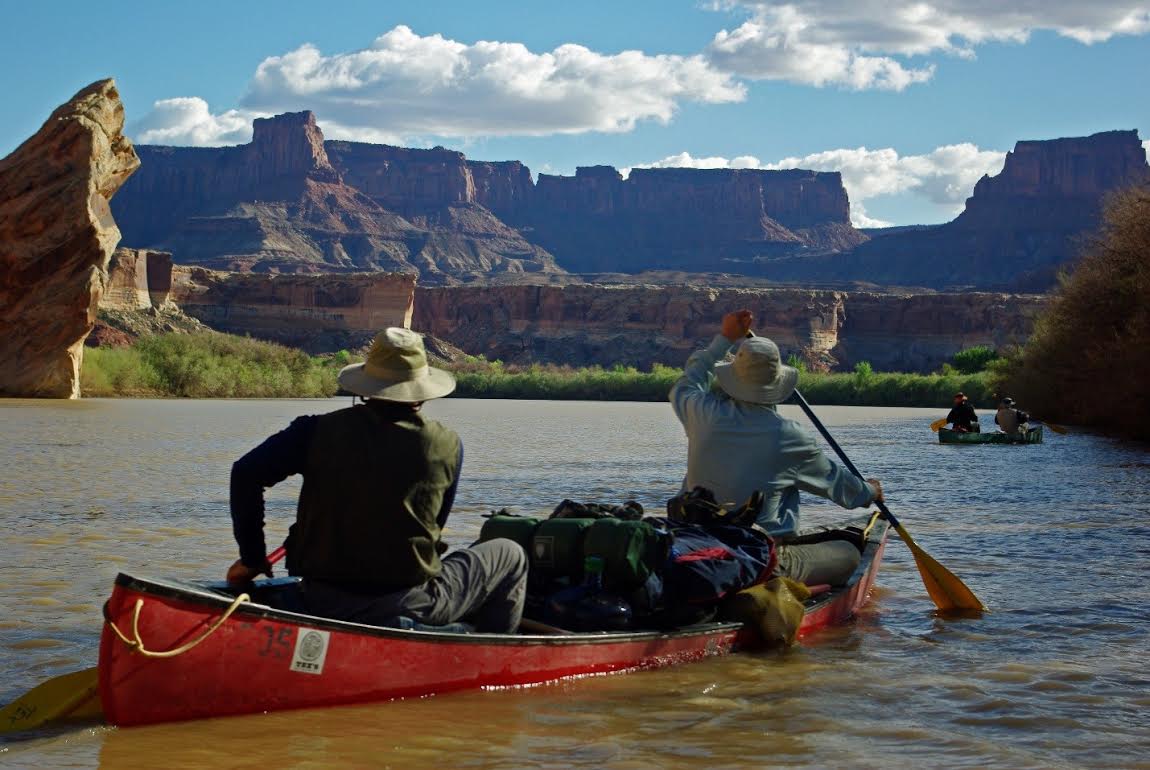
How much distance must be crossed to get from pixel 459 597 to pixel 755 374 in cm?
233

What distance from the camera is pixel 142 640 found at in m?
5.09

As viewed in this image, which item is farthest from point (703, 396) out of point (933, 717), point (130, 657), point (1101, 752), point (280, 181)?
point (280, 181)

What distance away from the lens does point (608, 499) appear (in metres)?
16.1

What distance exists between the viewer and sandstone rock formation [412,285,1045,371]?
342 ft

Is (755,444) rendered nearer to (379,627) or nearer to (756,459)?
(756,459)

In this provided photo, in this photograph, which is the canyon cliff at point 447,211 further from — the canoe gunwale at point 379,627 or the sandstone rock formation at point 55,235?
the canoe gunwale at point 379,627

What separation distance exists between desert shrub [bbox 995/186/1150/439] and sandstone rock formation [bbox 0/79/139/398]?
27.2 metres

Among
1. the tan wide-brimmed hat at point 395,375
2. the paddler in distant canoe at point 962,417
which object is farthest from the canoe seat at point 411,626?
the paddler in distant canoe at point 962,417

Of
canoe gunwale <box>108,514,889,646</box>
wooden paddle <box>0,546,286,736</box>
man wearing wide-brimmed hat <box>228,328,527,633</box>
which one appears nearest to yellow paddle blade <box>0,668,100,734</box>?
wooden paddle <box>0,546,286,736</box>

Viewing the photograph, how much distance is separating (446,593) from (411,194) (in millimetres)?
185917

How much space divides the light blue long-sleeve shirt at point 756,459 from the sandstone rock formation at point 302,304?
298 ft

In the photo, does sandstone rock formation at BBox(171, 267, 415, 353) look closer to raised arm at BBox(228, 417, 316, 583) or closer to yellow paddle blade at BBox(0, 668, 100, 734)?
yellow paddle blade at BBox(0, 668, 100, 734)

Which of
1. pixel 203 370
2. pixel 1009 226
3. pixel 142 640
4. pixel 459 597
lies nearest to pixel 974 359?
pixel 203 370

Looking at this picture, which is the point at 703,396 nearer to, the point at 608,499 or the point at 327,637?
the point at 327,637
